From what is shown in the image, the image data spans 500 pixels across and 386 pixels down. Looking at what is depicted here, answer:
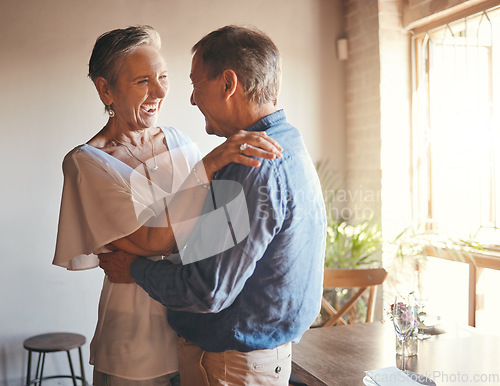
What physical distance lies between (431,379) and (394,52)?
2844mm

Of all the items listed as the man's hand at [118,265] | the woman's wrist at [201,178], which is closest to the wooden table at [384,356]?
the man's hand at [118,265]

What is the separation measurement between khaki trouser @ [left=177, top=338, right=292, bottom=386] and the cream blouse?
117mm

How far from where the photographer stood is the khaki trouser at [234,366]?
1.25 meters

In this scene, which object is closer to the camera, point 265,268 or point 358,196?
point 265,268

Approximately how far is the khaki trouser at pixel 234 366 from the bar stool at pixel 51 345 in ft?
6.61

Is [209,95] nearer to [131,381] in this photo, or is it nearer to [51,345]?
[131,381]

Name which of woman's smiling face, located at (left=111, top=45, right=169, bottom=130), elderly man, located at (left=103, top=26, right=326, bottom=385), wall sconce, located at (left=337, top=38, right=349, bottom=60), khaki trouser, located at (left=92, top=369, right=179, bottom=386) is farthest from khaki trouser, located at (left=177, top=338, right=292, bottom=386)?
wall sconce, located at (left=337, top=38, right=349, bottom=60)

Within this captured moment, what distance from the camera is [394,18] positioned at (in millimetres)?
3893

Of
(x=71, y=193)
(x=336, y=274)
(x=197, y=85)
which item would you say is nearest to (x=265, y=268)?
(x=197, y=85)

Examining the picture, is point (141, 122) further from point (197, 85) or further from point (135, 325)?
point (135, 325)

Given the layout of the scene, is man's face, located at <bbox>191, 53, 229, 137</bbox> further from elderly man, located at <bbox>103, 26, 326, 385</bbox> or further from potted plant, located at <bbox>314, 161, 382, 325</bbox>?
potted plant, located at <bbox>314, 161, 382, 325</bbox>

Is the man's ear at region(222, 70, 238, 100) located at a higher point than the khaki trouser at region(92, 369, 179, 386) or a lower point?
higher

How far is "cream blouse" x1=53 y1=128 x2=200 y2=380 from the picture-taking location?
1405 mm

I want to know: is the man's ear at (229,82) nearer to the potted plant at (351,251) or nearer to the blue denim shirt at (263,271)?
the blue denim shirt at (263,271)
